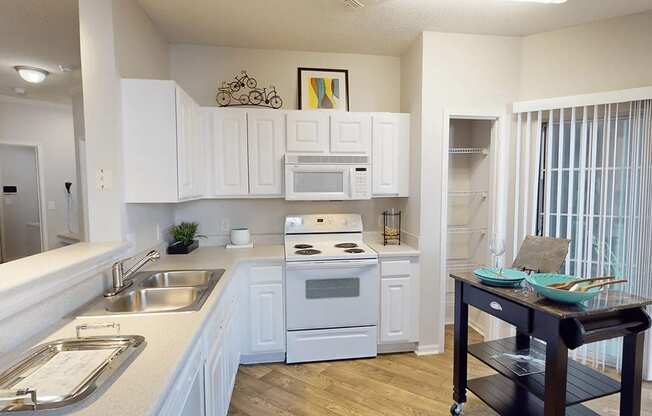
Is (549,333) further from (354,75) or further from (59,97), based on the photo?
(59,97)

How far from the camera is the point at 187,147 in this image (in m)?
2.39

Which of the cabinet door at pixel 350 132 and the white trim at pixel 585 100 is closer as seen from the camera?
the white trim at pixel 585 100

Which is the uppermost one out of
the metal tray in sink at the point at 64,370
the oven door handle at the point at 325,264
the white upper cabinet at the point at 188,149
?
the white upper cabinet at the point at 188,149

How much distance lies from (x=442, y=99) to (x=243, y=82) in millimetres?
1852

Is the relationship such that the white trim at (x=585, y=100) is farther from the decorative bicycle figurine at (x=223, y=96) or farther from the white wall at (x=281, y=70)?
the decorative bicycle figurine at (x=223, y=96)

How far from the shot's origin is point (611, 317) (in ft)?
5.40

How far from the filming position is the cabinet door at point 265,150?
2996 millimetres

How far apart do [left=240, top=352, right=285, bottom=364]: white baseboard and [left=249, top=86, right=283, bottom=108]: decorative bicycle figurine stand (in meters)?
2.26

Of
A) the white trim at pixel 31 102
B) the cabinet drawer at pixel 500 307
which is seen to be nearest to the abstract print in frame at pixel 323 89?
the cabinet drawer at pixel 500 307

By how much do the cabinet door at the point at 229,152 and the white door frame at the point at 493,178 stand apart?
177cm

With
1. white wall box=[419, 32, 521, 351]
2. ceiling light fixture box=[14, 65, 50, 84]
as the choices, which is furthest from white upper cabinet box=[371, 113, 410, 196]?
ceiling light fixture box=[14, 65, 50, 84]

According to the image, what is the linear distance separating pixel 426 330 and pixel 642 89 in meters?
2.49

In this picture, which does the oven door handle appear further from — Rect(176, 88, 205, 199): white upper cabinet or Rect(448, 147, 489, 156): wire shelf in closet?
Rect(448, 147, 489, 156): wire shelf in closet

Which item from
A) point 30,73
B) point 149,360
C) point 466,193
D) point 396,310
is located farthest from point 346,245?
point 30,73
